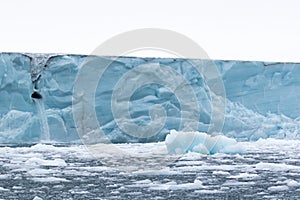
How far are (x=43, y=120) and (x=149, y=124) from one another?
4.51 ft

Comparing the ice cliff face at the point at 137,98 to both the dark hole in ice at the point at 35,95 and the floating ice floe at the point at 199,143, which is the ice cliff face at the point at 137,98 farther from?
the floating ice floe at the point at 199,143

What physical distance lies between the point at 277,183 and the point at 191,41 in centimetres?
319

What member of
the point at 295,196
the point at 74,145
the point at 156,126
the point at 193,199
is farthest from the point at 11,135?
the point at 295,196

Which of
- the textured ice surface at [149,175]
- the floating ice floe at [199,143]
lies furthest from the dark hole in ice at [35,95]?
the floating ice floe at [199,143]

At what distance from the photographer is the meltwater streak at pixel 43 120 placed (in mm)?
7348

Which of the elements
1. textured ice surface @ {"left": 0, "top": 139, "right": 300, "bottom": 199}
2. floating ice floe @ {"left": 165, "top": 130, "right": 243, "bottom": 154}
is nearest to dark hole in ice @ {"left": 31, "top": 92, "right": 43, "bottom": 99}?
textured ice surface @ {"left": 0, "top": 139, "right": 300, "bottom": 199}

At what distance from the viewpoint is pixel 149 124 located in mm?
7781

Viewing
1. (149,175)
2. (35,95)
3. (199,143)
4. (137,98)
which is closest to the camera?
(149,175)

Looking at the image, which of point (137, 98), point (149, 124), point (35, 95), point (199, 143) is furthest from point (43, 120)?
point (199, 143)

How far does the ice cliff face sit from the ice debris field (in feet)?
0.04

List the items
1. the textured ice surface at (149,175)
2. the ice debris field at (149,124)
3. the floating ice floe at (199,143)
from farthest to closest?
the floating ice floe at (199,143), the ice debris field at (149,124), the textured ice surface at (149,175)

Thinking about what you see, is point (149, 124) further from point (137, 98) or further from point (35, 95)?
point (35, 95)

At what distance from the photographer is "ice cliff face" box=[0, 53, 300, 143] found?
7.32 m

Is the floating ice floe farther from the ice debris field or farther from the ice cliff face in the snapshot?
the ice cliff face
